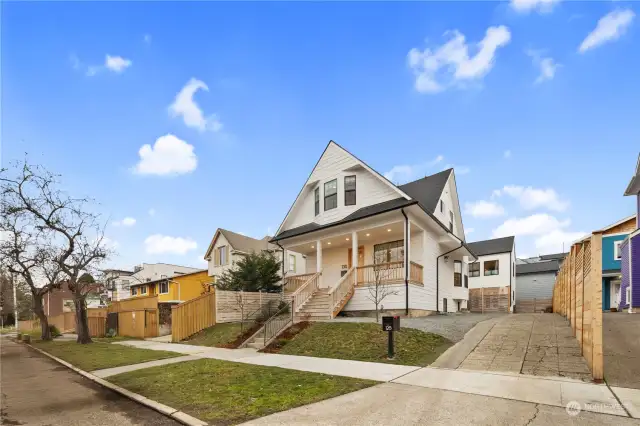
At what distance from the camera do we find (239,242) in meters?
32.0

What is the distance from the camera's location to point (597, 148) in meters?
13.9

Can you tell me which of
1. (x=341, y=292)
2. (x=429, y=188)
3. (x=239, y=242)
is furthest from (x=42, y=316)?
(x=429, y=188)


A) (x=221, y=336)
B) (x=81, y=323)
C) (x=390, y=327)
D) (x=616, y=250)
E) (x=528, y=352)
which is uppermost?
(x=616, y=250)

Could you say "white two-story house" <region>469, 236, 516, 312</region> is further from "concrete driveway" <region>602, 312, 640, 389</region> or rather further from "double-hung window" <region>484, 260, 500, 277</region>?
"concrete driveway" <region>602, 312, 640, 389</region>

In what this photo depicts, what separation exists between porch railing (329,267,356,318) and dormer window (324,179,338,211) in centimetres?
441

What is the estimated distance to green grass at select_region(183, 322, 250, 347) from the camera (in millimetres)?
14047

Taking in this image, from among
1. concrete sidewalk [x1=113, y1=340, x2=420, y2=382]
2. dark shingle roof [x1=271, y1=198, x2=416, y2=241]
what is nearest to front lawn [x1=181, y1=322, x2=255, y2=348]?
concrete sidewalk [x1=113, y1=340, x2=420, y2=382]

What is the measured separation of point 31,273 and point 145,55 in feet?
60.1

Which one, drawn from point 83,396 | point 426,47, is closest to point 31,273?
point 83,396

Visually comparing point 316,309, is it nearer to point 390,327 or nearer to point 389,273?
point 389,273

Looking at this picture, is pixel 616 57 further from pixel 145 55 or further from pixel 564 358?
pixel 145 55

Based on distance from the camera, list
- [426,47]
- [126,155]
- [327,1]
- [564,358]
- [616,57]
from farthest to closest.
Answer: [126,155] < [426,47] < [327,1] < [616,57] < [564,358]

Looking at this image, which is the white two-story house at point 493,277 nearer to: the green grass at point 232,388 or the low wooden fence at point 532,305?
the low wooden fence at point 532,305

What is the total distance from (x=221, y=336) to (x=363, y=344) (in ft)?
23.4
